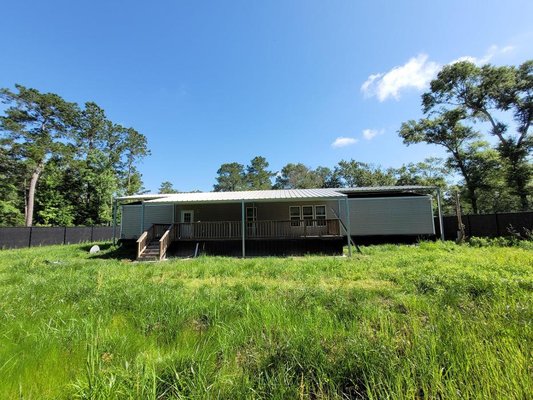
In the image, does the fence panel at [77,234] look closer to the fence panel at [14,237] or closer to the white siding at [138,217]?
the fence panel at [14,237]

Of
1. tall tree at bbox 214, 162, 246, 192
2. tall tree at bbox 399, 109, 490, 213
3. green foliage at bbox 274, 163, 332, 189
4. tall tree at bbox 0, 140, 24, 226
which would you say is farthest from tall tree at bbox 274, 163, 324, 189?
tall tree at bbox 0, 140, 24, 226

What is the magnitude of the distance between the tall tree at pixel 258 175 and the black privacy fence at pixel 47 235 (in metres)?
36.4

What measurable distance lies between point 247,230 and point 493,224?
14.5 meters

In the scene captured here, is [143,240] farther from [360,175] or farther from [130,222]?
[360,175]

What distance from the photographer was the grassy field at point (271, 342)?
2383 mm

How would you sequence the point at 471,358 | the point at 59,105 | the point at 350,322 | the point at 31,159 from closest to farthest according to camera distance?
the point at 471,358 → the point at 350,322 → the point at 31,159 → the point at 59,105

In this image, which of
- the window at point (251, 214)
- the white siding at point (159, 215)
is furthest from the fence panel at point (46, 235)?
the window at point (251, 214)

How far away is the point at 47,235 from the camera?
62.0 feet

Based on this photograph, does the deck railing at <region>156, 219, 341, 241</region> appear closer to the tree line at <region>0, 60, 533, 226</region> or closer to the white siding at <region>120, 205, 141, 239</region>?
the white siding at <region>120, 205, 141, 239</region>

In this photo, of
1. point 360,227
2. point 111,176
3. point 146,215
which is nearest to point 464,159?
point 360,227

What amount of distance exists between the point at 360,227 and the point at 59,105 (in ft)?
103

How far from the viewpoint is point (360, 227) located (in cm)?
1720

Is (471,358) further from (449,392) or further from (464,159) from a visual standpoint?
(464,159)

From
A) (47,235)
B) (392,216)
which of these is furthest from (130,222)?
(392,216)
